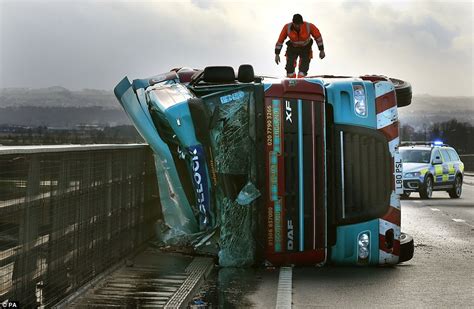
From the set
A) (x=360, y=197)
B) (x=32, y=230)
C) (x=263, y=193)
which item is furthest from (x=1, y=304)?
(x=360, y=197)

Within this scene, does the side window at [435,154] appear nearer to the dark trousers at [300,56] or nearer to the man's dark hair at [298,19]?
the dark trousers at [300,56]

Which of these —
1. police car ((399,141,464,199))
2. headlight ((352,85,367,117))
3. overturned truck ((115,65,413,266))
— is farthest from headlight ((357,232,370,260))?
police car ((399,141,464,199))

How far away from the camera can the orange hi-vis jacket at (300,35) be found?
1448 cm

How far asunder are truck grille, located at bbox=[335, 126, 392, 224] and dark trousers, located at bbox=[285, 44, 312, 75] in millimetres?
5164

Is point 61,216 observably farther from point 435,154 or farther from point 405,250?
point 435,154

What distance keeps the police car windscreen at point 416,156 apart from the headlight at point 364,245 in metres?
18.9

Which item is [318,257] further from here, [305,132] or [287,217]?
[305,132]

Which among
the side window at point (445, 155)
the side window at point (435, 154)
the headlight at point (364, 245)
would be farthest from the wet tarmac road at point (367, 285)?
the side window at point (445, 155)

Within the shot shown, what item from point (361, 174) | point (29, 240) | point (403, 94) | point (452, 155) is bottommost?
point (29, 240)

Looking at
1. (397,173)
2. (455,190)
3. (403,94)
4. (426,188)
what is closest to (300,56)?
(403,94)

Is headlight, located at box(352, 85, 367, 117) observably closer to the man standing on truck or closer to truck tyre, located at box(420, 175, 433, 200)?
the man standing on truck

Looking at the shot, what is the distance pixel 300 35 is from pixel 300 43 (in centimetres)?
18

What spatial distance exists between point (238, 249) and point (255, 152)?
1.04 m

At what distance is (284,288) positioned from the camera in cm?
827
